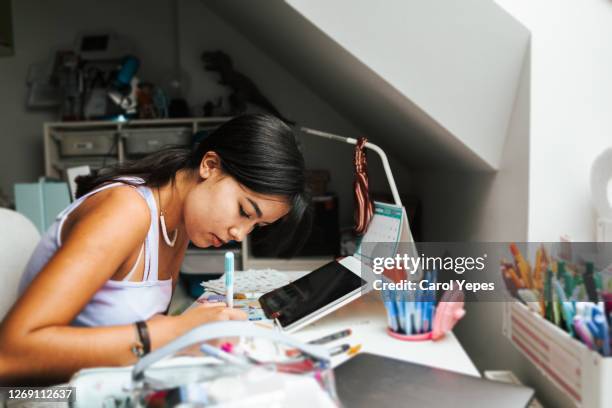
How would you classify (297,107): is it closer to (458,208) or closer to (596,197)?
(458,208)

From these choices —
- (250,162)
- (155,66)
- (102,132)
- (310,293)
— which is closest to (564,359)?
(310,293)

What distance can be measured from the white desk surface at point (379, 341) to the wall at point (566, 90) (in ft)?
1.43

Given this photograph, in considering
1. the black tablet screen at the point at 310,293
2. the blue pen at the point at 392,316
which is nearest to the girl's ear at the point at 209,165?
the black tablet screen at the point at 310,293

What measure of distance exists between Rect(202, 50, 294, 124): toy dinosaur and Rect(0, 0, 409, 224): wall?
4.7 inches

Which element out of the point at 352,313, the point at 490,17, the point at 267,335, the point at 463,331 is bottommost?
the point at 463,331

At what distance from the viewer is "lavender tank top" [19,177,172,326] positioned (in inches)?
33.4

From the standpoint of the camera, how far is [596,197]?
102cm

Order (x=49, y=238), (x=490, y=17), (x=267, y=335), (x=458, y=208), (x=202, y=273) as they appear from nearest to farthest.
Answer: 1. (x=267, y=335)
2. (x=49, y=238)
3. (x=490, y=17)
4. (x=458, y=208)
5. (x=202, y=273)

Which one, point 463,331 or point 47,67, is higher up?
point 47,67

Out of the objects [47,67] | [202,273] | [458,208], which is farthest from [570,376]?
[47,67]

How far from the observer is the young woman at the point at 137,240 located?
2.32 ft

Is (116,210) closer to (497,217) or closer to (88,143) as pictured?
(497,217)

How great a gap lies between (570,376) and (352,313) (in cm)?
50

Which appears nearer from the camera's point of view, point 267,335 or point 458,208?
point 267,335
